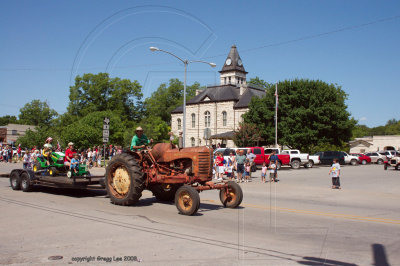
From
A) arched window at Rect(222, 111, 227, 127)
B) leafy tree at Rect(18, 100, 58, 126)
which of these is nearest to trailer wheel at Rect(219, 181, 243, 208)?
arched window at Rect(222, 111, 227, 127)

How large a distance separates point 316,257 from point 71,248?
4232 mm

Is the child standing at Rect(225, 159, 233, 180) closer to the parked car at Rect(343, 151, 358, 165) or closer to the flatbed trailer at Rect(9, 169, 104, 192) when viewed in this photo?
the flatbed trailer at Rect(9, 169, 104, 192)

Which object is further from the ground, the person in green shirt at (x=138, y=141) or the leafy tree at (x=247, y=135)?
the leafy tree at (x=247, y=135)

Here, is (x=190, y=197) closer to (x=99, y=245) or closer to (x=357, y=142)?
(x=99, y=245)

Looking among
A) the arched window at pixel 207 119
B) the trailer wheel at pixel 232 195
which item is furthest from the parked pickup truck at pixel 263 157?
the arched window at pixel 207 119

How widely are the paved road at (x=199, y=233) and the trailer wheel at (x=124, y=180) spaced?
36 cm

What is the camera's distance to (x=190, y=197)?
997 cm

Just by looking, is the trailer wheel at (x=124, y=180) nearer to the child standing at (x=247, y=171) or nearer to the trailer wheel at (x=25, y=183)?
the trailer wheel at (x=25, y=183)

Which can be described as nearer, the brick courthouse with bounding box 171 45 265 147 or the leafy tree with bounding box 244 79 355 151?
the leafy tree with bounding box 244 79 355 151

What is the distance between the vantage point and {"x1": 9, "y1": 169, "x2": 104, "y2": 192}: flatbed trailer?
41.7 ft

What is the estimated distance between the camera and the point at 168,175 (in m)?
11.2

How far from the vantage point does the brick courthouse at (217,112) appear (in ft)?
228

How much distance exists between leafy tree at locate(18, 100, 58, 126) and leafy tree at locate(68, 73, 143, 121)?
203ft

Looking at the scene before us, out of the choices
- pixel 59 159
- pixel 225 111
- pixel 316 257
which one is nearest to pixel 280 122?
pixel 225 111
